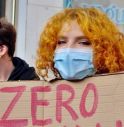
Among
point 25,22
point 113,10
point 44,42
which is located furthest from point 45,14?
→ point 44,42

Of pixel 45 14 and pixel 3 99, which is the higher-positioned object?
pixel 45 14

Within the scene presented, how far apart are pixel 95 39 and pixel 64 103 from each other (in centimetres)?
28

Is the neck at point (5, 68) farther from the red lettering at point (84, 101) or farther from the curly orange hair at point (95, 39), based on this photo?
Answer: the red lettering at point (84, 101)

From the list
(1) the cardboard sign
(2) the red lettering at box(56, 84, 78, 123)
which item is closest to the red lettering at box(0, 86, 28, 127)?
(1) the cardboard sign

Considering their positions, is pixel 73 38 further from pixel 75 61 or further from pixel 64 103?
pixel 64 103

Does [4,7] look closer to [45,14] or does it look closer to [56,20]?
[45,14]

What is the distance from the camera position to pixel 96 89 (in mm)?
2025

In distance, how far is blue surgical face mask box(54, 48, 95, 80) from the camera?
2.07 meters

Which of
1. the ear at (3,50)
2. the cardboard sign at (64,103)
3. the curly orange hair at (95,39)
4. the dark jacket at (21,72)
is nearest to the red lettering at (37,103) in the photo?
Result: the cardboard sign at (64,103)

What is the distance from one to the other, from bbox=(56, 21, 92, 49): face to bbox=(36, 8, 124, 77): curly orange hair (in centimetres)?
2

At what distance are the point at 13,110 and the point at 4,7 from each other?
96.5 inches

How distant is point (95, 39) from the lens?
2096mm

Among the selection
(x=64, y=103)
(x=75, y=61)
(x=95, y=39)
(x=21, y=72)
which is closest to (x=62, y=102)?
(x=64, y=103)

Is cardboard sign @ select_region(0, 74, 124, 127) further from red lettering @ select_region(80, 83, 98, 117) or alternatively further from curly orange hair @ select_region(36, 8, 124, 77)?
curly orange hair @ select_region(36, 8, 124, 77)
